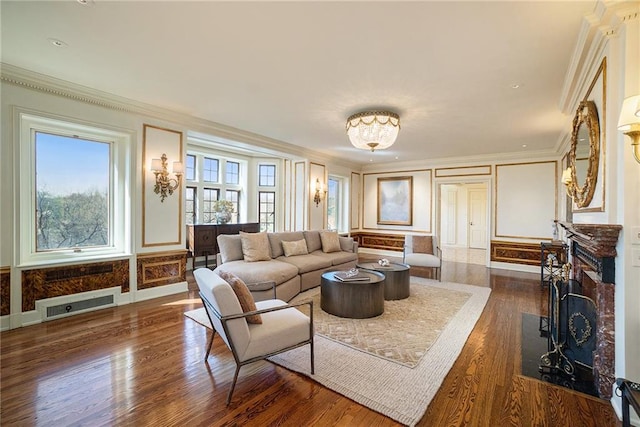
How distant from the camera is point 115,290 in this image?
3861 millimetres

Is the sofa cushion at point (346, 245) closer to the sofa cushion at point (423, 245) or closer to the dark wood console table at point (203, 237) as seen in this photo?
the sofa cushion at point (423, 245)

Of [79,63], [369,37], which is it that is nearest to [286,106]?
[369,37]

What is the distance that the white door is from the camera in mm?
10109

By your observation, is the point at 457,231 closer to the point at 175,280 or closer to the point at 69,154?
the point at 175,280

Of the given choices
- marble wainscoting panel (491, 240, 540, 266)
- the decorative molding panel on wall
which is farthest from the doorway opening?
the decorative molding panel on wall

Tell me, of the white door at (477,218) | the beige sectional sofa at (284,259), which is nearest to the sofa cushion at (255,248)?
the beige sectional sofa at (284,259)

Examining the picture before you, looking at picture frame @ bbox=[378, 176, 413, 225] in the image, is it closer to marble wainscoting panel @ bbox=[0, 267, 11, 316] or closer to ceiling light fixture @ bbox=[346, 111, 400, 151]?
ceiling light fixture @ bbox=[346, 111, 400, 151]

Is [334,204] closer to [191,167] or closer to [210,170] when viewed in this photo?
[210,170]

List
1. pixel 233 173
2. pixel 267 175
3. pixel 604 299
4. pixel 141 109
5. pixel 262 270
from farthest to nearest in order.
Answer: pixel 267 175, pixel 233 173, pixel 141 109, pixel 262 270, pixel 604 299

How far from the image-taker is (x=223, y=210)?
6422 millimetres

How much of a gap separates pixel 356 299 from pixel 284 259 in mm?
1643

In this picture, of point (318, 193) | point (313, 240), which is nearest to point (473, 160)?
point (318, 193)

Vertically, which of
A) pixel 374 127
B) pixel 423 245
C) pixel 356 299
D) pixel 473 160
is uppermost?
pixel 473 160

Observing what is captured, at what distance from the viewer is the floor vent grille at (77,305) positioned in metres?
3.39
